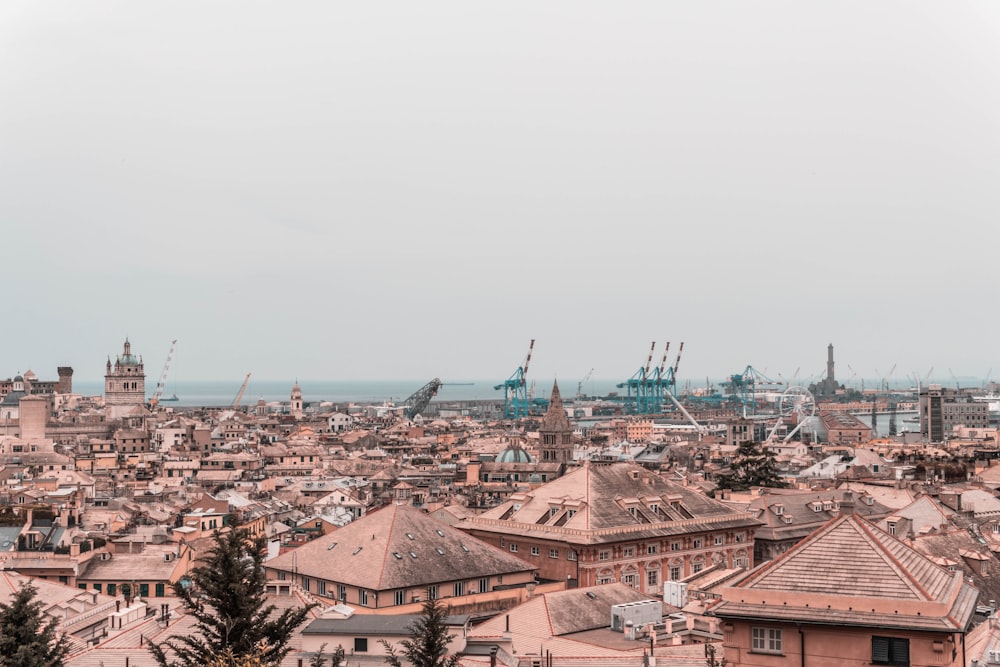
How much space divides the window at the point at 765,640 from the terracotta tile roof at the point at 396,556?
87.6ft

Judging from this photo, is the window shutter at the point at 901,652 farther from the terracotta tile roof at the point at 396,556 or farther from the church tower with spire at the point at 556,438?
the church tower with spire at the point at 556,438

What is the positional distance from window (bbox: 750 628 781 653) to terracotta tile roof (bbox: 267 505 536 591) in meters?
26.7

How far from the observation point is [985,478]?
88.1m

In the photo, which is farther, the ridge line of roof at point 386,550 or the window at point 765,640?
the ridge line of roof at point 386,550

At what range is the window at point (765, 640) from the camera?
61.4ft

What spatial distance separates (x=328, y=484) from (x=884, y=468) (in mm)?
47184

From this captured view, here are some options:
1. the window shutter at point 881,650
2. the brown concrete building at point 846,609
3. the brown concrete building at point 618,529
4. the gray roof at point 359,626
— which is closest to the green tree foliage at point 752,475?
the brown concrete building at point 618,529

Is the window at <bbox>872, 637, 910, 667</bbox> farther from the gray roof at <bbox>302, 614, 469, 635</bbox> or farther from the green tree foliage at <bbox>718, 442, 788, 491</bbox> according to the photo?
the green tree foliage at <bbox>718, 442, 788, 491</bbox>

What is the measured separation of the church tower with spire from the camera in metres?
120

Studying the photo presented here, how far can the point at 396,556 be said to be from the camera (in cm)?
4653

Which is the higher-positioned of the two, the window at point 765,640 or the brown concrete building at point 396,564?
the window at point 765,640

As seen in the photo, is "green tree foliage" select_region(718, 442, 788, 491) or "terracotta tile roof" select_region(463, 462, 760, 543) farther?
"green tree foliage" select_region(718, 442, 788, 491)

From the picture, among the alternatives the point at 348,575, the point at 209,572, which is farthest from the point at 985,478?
the point at 209,572

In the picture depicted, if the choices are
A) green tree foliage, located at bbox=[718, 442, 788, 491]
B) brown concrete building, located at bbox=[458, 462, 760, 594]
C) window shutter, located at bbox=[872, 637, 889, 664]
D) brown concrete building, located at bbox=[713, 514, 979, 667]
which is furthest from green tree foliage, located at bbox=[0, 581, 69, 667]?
green tree foliage, located at bbox=[718, 442, 788, 491]
